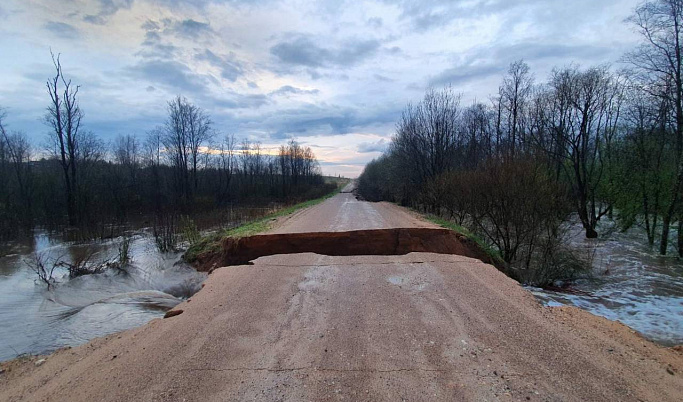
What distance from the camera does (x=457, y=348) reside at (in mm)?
3865

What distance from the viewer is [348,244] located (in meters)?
10.9

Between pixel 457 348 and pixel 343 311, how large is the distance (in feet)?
5.62

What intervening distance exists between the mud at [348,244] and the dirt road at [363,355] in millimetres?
4625

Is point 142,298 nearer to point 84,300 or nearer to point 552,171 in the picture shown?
point 84,300

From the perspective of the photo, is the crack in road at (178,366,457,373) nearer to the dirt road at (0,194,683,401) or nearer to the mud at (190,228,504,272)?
the dirt road at (0,194,683,401)

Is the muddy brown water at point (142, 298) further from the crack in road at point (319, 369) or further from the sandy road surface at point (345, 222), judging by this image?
the crack in road at point (319, 369)

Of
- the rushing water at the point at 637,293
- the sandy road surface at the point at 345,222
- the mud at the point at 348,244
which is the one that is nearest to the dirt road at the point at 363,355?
the rushing water at the point at 637,293

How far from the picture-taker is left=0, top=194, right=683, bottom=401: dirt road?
316 cm

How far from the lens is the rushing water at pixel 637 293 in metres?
7.42

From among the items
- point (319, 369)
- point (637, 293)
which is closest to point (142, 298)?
point (319, 369)

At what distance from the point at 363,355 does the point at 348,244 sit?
7.20m

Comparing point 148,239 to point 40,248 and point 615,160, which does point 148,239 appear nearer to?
point 40,248

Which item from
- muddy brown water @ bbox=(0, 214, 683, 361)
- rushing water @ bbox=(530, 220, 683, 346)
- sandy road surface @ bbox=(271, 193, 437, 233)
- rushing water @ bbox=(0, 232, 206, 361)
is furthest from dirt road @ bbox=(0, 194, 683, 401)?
sandy road surface @ bbox=(271, 193, 437, 233)

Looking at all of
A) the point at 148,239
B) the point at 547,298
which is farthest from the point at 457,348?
the point at 148,239
